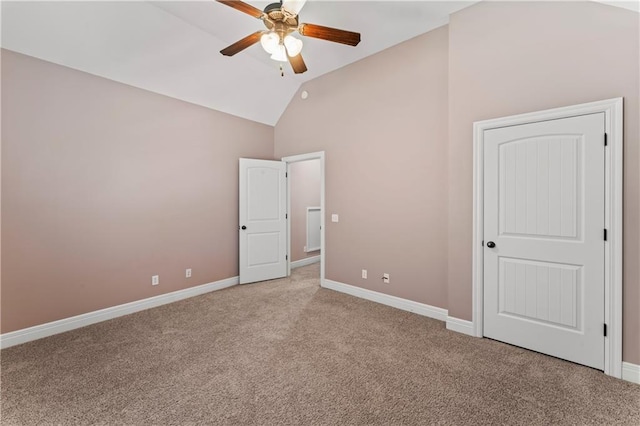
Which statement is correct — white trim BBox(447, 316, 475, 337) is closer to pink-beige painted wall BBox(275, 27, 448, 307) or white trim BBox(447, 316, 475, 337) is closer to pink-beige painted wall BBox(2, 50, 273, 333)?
pink-beige painted wall BBox(275, 27, 448, 307)

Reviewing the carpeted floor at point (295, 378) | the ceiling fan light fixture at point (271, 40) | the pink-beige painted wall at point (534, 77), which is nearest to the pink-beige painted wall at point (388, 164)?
the pink-beige painted wall at point (534, 77)

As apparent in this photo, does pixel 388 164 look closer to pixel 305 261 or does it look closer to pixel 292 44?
pixel 292 44

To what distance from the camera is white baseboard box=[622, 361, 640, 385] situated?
206 cm

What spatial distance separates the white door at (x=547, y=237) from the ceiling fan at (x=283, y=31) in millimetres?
1745

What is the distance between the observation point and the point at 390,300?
365 cm

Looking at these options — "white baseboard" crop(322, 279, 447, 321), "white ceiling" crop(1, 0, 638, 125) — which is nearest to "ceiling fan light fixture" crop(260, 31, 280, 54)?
"white ceiling" crop(1, 0, 638, 125)

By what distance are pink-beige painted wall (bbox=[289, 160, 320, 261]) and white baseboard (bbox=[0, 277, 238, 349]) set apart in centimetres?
185

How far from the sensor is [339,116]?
415 centimetres

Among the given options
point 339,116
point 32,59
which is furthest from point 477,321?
point 32,59

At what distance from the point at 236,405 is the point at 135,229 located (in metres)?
2.67

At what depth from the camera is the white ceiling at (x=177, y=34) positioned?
262 cm

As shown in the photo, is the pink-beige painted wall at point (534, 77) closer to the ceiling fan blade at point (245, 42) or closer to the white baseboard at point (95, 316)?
the ceiling fan blade at point (245, 42)

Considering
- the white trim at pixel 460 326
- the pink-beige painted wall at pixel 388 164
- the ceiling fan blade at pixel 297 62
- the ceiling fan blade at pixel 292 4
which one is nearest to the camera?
the ceiling fan blade at pixel 292 4

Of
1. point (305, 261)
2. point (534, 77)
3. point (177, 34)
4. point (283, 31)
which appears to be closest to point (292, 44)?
point (283, 31)
